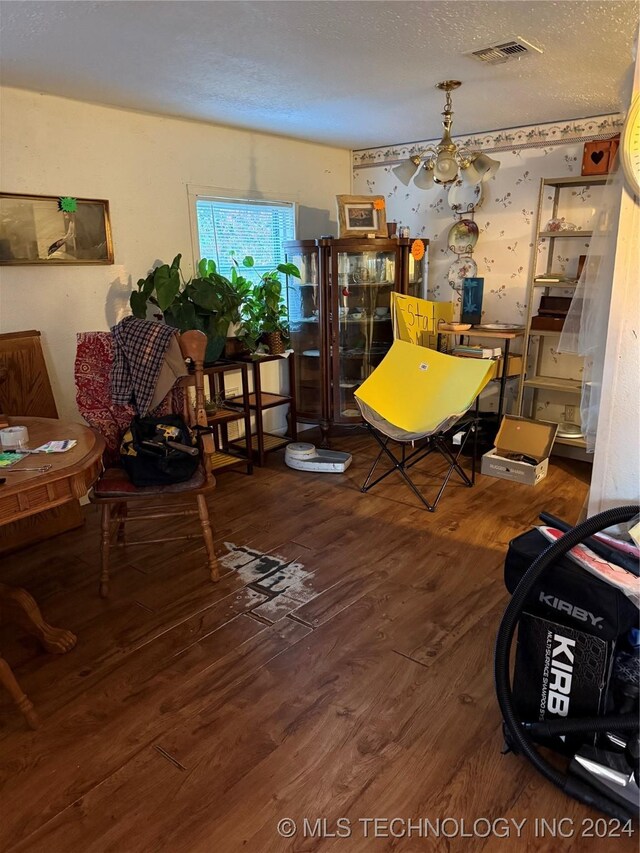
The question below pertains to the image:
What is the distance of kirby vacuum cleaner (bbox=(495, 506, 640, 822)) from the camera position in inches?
56.6

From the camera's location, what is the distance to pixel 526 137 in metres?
3.91

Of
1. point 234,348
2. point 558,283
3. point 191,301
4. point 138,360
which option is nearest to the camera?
point 138,360

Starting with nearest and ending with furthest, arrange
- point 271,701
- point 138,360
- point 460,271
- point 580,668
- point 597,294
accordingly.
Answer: point 580,668 → point 271,701 → point 597,294 → point 138,360 → point 460,271

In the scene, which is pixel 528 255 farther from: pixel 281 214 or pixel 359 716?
pixel 359 716

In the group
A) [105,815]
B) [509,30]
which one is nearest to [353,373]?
[509,30]

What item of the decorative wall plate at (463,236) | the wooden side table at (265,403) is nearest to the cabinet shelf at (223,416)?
the wooden side table at (265,403)

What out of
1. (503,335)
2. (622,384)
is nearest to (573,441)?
(503,335)

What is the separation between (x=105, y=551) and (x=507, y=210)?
11.5ft

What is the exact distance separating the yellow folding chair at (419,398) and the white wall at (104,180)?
1.50 metres

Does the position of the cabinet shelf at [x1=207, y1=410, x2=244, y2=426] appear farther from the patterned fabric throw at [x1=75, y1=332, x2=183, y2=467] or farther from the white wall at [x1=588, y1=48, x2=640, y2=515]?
the white wall at [x1=588, y1=48, x2=640, y2=515]

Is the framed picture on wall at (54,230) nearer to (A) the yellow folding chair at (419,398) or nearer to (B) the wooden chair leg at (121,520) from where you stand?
(B) the wooden chair leg at (121,520)

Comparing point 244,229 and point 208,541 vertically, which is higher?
point 244,229

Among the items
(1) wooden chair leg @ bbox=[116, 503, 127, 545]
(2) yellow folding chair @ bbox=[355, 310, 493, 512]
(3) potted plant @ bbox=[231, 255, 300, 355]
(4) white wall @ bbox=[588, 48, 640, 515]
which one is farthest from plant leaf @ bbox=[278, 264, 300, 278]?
(4) white wall @ bbox=[588, 48, 640, 515]

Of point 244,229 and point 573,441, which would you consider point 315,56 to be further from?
point 573,441
